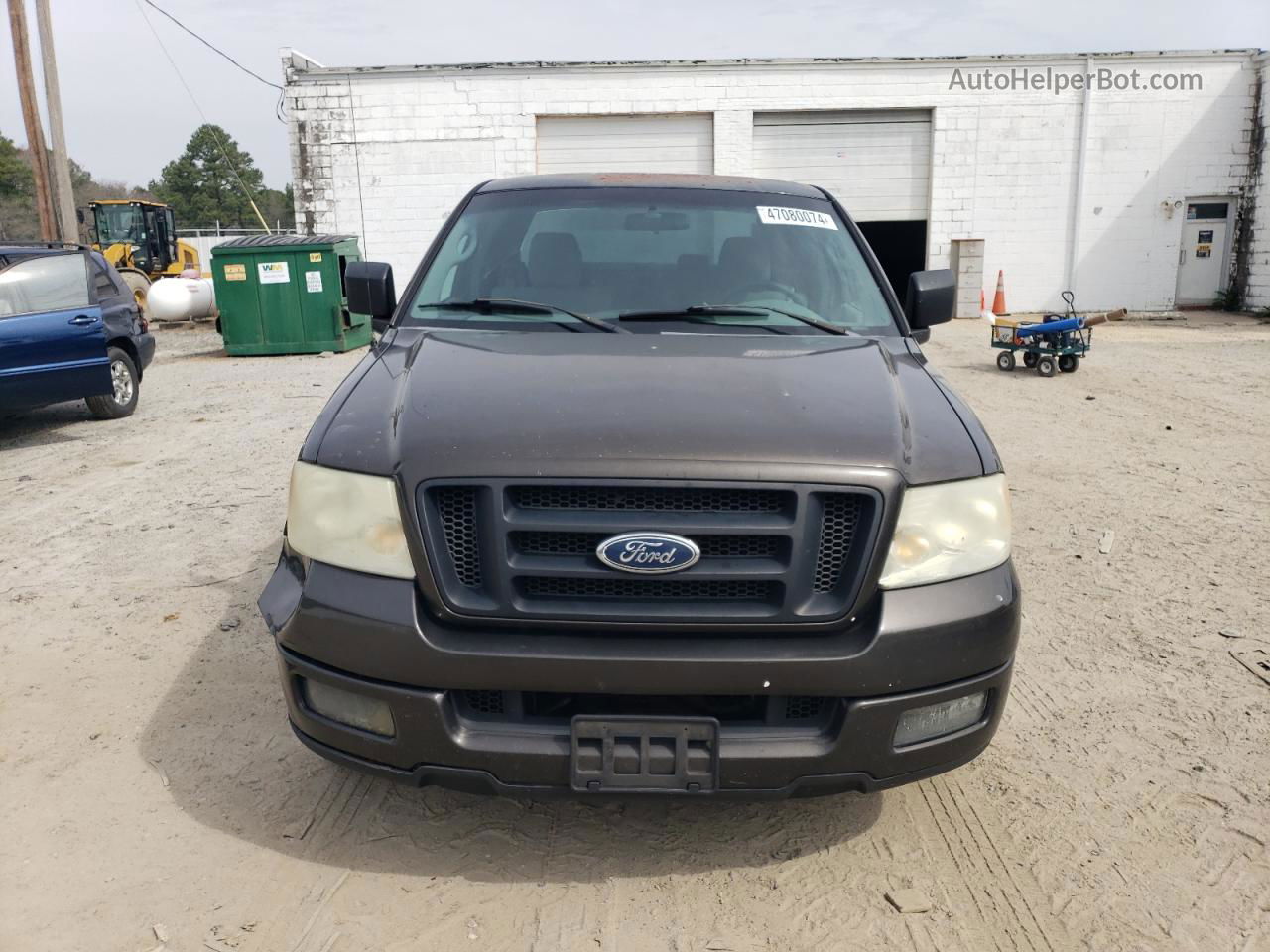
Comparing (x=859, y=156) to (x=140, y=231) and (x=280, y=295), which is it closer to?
(x=280, y=295)

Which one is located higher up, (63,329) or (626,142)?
(626,142)

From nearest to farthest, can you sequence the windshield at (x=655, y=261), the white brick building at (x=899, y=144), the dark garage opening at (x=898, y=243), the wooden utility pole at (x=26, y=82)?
the windshield at (x=655, y=261), the wooden utility pole at (x=26, y=82), the white brick building at (x=899, y=144), the dark garage opening at (x=898, y=243)

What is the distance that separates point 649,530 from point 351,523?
717 millimetres

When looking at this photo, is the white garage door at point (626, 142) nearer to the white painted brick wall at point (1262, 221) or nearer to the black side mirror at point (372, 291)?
the white painted brick wall at point (1262, 221)

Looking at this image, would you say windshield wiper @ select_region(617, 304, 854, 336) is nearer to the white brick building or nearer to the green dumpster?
the green dumpster

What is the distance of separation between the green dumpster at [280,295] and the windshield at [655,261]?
11.5 metres

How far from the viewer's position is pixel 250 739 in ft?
11.2

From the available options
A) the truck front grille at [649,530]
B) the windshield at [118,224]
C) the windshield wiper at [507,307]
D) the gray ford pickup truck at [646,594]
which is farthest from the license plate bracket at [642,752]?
the windshield at [118,224]

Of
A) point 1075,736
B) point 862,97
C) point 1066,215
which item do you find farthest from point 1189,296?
point 1075,736

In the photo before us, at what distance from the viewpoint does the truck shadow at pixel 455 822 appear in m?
2.74

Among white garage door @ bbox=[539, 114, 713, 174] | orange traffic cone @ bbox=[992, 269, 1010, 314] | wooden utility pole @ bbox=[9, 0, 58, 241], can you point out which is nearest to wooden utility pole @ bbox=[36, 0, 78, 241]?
wooden utility pole @ bbox=[9, 0, 58, 241]

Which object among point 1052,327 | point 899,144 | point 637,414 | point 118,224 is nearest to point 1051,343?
point 1052,327

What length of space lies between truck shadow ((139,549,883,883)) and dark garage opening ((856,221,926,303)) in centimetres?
1892

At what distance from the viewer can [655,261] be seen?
12.0ft
